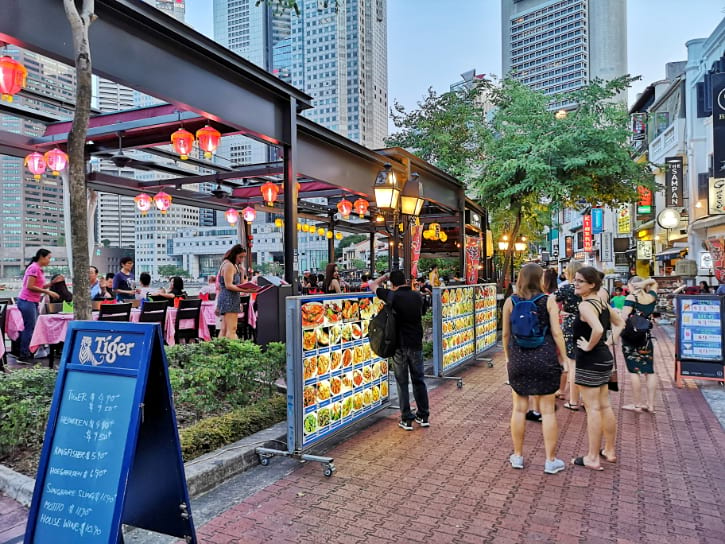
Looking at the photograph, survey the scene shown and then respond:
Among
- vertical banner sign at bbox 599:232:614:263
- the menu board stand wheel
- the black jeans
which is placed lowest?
the menu board stand wheel

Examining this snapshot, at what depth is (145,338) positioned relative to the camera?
2.74 metres

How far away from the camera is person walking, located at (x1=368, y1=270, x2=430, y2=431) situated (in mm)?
5477

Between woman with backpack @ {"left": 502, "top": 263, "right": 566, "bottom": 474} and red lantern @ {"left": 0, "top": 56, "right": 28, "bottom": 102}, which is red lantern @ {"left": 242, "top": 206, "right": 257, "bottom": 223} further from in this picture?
woman with backpack @ {"left": 502, "top": 263, "right": 566, "bottom": 474}

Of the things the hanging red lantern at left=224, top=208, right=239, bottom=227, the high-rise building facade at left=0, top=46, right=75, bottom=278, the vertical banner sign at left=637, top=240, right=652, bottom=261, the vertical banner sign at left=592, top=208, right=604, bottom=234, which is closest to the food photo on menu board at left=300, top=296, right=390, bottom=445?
the high-rise building facade at left=0, top=46, right=75, bottom=278

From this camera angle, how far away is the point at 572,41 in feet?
368

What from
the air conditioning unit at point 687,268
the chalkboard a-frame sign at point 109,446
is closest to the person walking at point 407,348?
the chalkboard a-frame sign at point 109,446

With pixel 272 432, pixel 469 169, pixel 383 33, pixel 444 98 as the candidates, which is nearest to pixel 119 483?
pixel 272 432

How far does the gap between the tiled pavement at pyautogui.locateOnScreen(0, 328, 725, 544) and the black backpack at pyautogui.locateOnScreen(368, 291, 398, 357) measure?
92 centimetres

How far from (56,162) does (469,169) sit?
41.5 feet

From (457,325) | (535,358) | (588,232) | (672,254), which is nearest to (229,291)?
(457,325)

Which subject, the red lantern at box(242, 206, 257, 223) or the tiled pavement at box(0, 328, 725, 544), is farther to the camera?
the red lantern at box(242, 206, 257, 223)

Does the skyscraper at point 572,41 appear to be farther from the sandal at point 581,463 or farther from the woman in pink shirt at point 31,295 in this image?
the sandal at point 581,463

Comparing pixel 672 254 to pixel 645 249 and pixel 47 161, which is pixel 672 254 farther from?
pixel 47 161

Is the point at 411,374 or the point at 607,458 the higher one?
the point at 411,374
